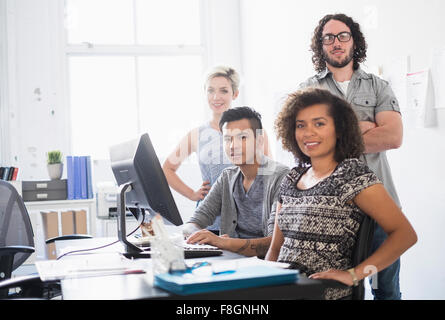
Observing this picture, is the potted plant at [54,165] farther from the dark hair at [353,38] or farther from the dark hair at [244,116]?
the dark hair at [353,38]

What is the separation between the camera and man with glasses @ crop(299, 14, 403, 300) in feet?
6.20

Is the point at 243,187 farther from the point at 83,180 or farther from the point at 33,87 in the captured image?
the point at 33,87

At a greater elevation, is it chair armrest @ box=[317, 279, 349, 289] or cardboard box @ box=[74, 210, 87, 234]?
chair armrest @ box=[317, 279, 349, 289]

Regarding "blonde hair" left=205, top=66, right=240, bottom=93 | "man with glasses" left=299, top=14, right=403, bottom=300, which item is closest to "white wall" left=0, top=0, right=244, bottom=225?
"blonde hair" left=205, top=66, right=240, bottom=93

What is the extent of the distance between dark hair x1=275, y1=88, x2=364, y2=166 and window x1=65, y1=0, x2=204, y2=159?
3376mm

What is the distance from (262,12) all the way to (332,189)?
3.38 m

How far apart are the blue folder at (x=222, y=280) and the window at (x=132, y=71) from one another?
3.94 meters

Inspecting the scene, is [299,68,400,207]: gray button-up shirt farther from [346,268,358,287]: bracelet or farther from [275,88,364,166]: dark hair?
[346,268,358,287]: bracelet

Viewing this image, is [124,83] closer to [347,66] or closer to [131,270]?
[347,66]

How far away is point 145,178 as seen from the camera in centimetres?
159

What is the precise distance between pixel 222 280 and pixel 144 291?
18cm

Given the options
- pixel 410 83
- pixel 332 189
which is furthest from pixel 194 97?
pixel 332 189

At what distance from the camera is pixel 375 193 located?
4.33 feet

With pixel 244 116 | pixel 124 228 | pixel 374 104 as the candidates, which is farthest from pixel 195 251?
pixel 374 104
